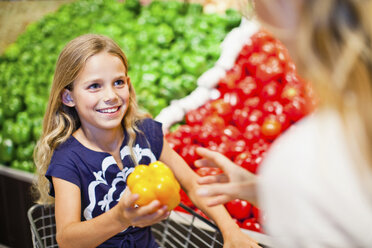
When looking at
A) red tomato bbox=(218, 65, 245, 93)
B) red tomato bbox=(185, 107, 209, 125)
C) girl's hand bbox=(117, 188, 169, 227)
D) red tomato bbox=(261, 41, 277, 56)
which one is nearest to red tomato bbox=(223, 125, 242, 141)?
red tomato bbox=(185, 107, 209, 125)

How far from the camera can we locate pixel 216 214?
1797 mm

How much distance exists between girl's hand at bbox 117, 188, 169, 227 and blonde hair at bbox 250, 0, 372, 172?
26.1 inches

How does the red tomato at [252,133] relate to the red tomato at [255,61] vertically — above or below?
below

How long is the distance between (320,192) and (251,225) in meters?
1.49

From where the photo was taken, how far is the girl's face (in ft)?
5.76

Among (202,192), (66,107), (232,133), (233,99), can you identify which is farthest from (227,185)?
(233,99)

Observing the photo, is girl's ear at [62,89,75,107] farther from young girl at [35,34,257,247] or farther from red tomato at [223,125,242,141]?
red tomato at [223,125,242,141]

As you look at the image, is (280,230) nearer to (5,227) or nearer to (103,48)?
(103,48)

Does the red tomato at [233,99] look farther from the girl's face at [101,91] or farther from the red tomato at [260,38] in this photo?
the girl's face at [101,91]

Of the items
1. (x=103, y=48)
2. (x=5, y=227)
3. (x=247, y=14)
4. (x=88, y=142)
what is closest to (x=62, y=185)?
(x=88, y=142)

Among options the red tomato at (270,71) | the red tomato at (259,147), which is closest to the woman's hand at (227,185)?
the red tomato at (259,147)

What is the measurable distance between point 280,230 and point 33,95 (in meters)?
3.23

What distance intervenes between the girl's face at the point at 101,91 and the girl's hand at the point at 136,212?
1.79ft

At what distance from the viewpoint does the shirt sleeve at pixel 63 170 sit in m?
1.68
